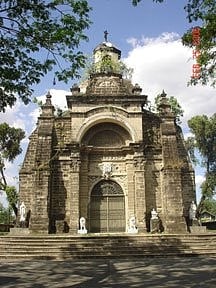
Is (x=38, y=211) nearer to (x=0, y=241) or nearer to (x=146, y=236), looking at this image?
(x=0, y=241)

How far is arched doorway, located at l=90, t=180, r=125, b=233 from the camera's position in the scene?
2306cm

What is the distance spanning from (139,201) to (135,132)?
416 cm

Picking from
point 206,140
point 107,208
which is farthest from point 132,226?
point 206,140

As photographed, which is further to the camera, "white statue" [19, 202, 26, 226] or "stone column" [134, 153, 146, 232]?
"stone column" [134, 153, 146, 232]

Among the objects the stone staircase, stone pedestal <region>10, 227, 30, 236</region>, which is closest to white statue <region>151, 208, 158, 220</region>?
the stone staircase

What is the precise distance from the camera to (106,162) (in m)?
24.1

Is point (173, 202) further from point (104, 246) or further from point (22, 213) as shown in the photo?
point (22, 213)

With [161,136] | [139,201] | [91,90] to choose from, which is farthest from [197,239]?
[91,90]

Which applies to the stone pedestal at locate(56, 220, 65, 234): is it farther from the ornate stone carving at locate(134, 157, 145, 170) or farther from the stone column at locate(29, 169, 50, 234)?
the ornate stone carving at locate(134, 157, 145, 170)

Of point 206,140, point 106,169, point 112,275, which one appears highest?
point 206,140

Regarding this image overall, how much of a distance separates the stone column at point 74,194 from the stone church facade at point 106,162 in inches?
2.2

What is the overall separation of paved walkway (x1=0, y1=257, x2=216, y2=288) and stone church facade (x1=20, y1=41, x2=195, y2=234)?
8.87 metres

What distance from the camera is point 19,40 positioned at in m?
8.36

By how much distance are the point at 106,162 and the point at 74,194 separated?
313cm
